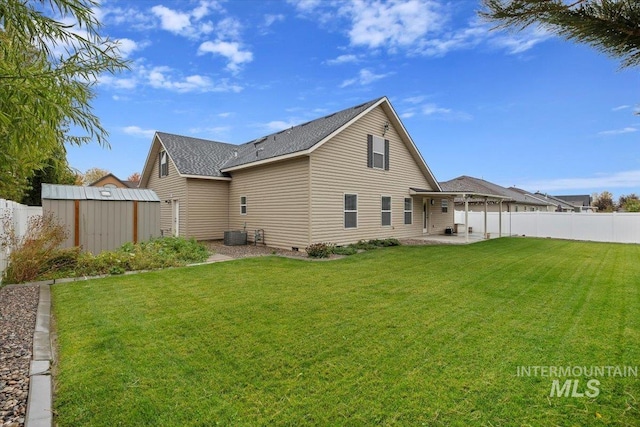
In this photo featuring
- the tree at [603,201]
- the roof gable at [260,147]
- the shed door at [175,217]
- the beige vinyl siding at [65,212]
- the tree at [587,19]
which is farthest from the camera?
→ the tree at [603,201]

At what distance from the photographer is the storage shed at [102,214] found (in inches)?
349

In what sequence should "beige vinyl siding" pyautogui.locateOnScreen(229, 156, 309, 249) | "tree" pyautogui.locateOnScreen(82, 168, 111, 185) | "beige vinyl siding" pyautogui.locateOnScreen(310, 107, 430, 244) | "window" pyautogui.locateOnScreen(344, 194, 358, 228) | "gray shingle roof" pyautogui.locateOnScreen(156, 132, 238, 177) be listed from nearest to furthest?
"beige vinyl siding" pyautogui.locateOnScreen(229, 156, 309, 249), "beige vinyl siding" pyautogui.locateOnScreen(310, 107, 430, 244), "window" pyautogui.locateOnScreen(344, 194, 358, 228), "gray shingle roof" pyautogui.locateOnScreen(156, 132, 238, 177), "tree" pyautogui.locateOnScreen(82, 168, 111, 185)

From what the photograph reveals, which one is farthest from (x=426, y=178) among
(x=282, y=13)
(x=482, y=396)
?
(x=482, y=396)

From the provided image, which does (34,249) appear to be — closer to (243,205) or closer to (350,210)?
(243,205)

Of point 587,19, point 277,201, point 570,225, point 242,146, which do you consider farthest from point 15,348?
point 570,225

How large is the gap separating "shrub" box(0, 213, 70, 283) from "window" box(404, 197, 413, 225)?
13609 millimetres

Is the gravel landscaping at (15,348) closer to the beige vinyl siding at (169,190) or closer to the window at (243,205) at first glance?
the beige vinyl siding at (169,190)

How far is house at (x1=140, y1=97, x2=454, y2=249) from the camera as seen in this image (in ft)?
38.6

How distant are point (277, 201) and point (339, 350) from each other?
9633mm

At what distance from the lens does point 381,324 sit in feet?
13.8

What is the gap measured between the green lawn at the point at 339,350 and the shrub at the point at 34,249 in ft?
4.12

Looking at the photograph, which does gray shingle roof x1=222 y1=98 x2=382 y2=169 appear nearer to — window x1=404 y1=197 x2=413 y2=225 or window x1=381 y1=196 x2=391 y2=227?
window x1=381 y1=196 x2=391 y2=227

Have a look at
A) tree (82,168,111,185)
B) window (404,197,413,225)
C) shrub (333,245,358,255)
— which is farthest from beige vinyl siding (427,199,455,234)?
tree (82,168,111,185)

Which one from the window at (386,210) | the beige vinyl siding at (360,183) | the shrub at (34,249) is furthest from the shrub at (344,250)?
the shrub at (34,249)
